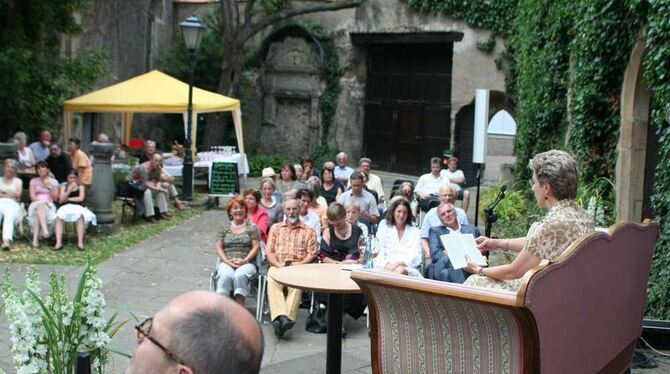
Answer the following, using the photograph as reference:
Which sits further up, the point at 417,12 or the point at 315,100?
the point at 417,12

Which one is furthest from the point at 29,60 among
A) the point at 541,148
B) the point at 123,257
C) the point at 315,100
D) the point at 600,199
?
the point at 315,100

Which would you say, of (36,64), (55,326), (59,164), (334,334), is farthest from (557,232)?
(36,64)

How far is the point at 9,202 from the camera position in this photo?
11852mm

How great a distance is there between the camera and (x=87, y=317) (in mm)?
4277

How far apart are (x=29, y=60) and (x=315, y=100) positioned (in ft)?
38.8

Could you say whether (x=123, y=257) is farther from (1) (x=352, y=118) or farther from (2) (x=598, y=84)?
(1) (x=352, y=118)

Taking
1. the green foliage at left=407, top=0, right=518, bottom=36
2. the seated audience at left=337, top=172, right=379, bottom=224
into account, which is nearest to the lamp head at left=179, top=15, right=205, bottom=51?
the seated audience at left=337, top=172, right=379, bottom=224

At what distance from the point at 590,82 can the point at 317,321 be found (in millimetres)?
4831

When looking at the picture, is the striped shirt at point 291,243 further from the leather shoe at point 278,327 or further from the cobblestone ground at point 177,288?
the leather shoe at point 278,327

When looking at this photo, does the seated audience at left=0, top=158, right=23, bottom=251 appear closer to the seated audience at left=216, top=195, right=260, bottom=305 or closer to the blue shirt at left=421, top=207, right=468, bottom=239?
the seated audience at left=216, top=195, right=260, bottom=305

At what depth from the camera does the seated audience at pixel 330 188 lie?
41.1 ft

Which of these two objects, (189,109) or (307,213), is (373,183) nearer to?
(307,213)

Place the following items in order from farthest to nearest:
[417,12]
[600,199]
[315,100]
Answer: [315,100] → [417,12] → [600,199]

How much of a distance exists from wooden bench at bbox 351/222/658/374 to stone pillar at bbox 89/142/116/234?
29.2 ft
